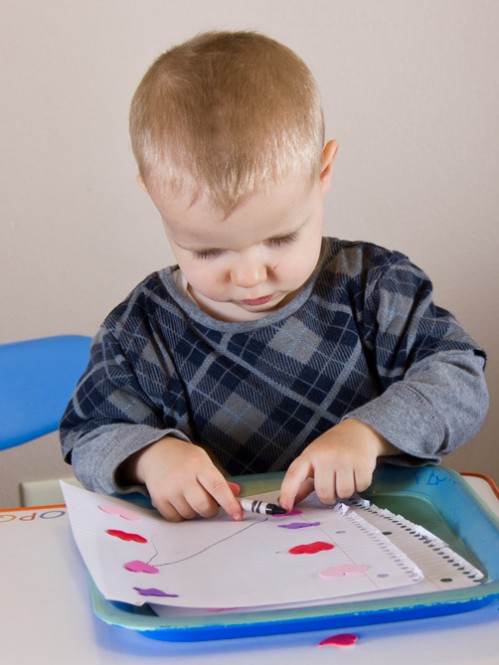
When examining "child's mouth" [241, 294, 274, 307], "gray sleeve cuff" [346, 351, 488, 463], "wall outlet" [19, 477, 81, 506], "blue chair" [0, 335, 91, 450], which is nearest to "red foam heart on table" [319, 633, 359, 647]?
"gray sleeve cuff" [346, 351, 488, 463]

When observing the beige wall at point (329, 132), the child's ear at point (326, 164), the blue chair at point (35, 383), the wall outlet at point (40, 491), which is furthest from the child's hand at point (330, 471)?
the wall outlet at point (40, 491)

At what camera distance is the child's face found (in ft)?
2.40

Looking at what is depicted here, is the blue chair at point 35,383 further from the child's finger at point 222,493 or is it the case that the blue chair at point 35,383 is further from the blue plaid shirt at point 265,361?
the child's finger at point 222,493

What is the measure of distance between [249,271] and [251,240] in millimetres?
26

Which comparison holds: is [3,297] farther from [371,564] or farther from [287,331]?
[371,564]

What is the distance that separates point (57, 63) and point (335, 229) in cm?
54

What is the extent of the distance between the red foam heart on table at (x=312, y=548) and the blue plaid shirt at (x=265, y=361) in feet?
0.93

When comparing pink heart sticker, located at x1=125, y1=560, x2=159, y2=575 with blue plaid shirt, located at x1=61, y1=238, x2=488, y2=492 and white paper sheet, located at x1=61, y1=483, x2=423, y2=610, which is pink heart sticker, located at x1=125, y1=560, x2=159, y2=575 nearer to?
white paper sheet, located at x1=61, y1=483, x2=423, y2=610

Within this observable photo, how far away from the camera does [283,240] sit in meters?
0.76

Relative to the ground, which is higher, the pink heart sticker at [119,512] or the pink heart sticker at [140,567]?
the pink heart sticker at [140,567]

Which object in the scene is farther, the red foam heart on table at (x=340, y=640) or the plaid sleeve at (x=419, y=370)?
the plaid sleeve at (x=419, y=370)

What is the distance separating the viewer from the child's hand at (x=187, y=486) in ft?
2.33

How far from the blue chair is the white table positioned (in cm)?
52

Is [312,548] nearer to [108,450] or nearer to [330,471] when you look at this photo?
[330,471]
